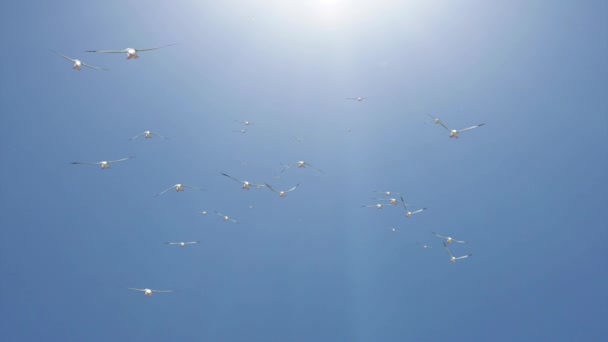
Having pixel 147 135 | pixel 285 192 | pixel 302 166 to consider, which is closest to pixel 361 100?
pixel 302 166

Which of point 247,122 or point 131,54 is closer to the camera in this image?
point 131,54

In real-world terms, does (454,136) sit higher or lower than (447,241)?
higher

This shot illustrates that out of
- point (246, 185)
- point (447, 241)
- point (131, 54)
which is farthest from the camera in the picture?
point (447, 241)

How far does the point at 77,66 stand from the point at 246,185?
14.6 meters

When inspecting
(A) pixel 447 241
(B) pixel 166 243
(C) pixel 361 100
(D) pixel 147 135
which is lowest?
(B) pixel 166 243

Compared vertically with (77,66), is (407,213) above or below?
below

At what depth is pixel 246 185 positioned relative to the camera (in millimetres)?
37469

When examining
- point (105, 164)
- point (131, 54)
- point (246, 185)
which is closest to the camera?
point (131, 54)

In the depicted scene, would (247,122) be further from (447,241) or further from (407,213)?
(447,241)

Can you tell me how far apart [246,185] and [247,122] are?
5616mm

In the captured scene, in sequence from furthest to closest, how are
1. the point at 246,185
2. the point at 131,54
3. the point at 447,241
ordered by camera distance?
the point at 447,241
the point at 246,185
the point at 131,54

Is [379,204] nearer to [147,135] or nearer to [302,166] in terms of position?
[302,166]

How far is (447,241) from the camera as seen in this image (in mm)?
40094

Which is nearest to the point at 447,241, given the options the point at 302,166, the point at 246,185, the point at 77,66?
the point at 302,166
